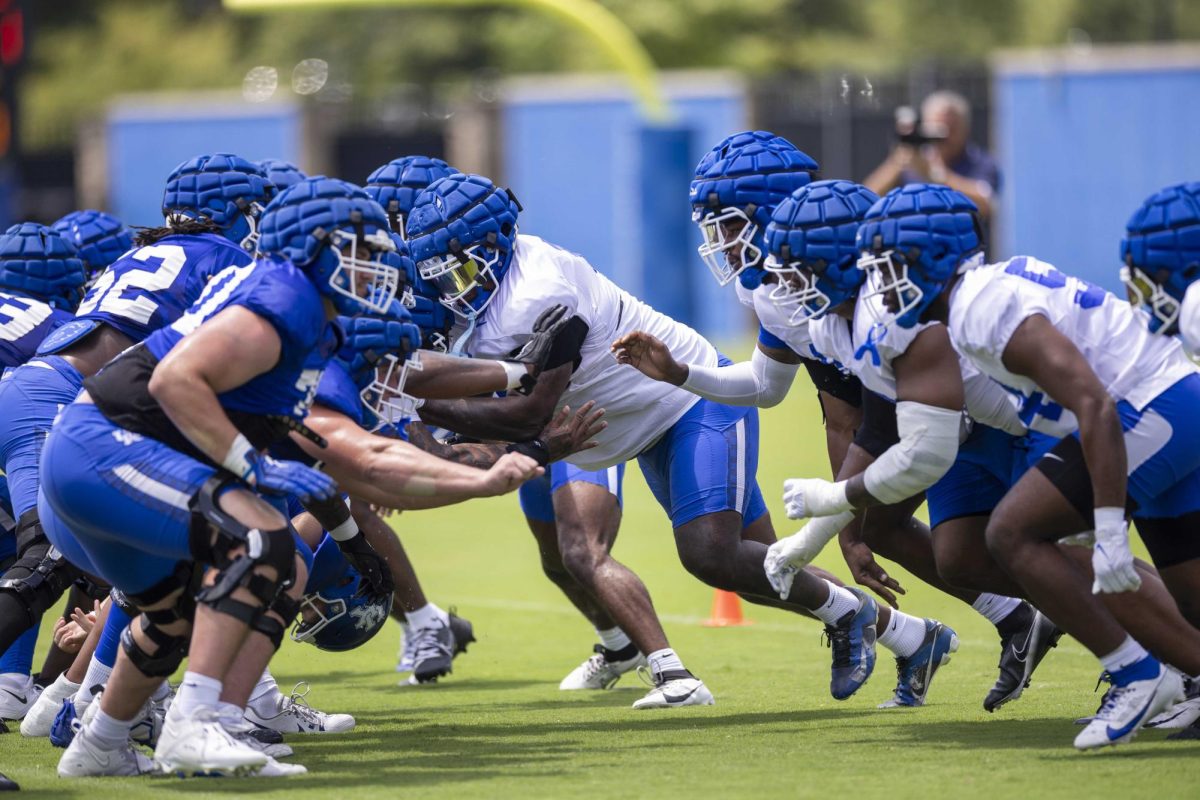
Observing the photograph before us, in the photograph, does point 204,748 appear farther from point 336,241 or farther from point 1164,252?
point 1164,252

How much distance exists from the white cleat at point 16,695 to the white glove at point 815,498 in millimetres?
3011

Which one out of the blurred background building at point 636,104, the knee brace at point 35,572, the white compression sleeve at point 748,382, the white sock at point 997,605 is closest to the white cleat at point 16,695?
the knee brace at point 35,572

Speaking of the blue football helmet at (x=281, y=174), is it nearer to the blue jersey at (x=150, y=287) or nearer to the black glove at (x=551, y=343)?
the blue jersey at (x=150, y=287)

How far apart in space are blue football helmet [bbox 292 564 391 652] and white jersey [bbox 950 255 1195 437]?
2.44 metres

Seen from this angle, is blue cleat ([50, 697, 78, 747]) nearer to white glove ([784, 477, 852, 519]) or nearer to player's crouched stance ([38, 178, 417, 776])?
player's crouched stance ([38, 178, 417, 776])

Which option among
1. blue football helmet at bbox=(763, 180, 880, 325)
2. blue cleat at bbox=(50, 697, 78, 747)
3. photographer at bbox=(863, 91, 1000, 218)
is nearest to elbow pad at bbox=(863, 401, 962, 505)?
blue football helmet at bbox=(763, 180, 880, 325)

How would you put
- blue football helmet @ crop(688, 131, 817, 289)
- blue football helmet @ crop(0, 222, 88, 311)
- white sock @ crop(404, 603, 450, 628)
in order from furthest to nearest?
white sock @ crop(404, 603, 450, 628)
blue football helmet @ crop(0, 222, 88, 311)
blue football helmet @ crop(688, 131, 817, 289)

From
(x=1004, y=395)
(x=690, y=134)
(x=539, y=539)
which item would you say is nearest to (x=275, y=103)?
(x=690, y=134)

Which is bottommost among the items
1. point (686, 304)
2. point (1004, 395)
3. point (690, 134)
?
point (686, 304)

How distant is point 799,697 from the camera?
6836 mm

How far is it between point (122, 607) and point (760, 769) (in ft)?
6.89

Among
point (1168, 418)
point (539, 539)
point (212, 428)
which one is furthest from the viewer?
point (539, 539)

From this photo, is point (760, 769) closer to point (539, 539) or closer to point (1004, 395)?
point (1004, 395)

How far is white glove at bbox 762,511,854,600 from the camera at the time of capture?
5984 millimetres
